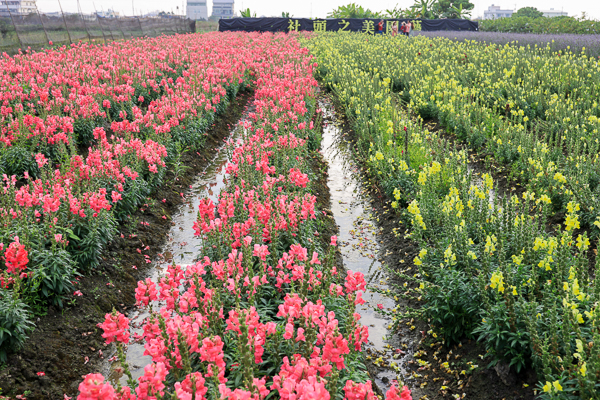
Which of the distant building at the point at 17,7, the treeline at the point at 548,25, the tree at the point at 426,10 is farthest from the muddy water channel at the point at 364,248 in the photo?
the tree at the point at 426,10

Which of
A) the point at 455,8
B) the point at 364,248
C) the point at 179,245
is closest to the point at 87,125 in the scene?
the point at 179,245

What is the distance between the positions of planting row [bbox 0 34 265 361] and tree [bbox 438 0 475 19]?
185ft

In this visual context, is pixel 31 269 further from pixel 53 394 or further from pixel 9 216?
pixel 53 394

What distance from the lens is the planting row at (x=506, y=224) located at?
11.9ft

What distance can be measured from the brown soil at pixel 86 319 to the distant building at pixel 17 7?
19.2 m

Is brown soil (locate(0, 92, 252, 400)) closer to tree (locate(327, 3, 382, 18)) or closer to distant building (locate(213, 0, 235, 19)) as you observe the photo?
tree (locate(327, 3, 382, 18))

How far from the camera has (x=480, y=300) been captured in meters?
4.39

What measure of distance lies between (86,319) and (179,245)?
6.87 feet

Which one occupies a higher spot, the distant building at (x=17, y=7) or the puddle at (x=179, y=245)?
the distant building at (x=17, y=7)

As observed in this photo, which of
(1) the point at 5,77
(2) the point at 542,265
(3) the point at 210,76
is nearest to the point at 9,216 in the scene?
(2) the point at 542,265

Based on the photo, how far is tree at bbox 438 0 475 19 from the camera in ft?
205

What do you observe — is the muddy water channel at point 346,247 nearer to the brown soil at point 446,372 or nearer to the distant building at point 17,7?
the brown soil at point 446,372

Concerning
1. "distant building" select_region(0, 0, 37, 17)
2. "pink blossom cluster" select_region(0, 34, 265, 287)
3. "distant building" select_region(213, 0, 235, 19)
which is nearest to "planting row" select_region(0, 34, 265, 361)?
"pink blossom cluster" select_region(0, 34, 265, 287)

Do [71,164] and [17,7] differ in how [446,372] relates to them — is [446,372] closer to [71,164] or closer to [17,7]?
[71,164]
